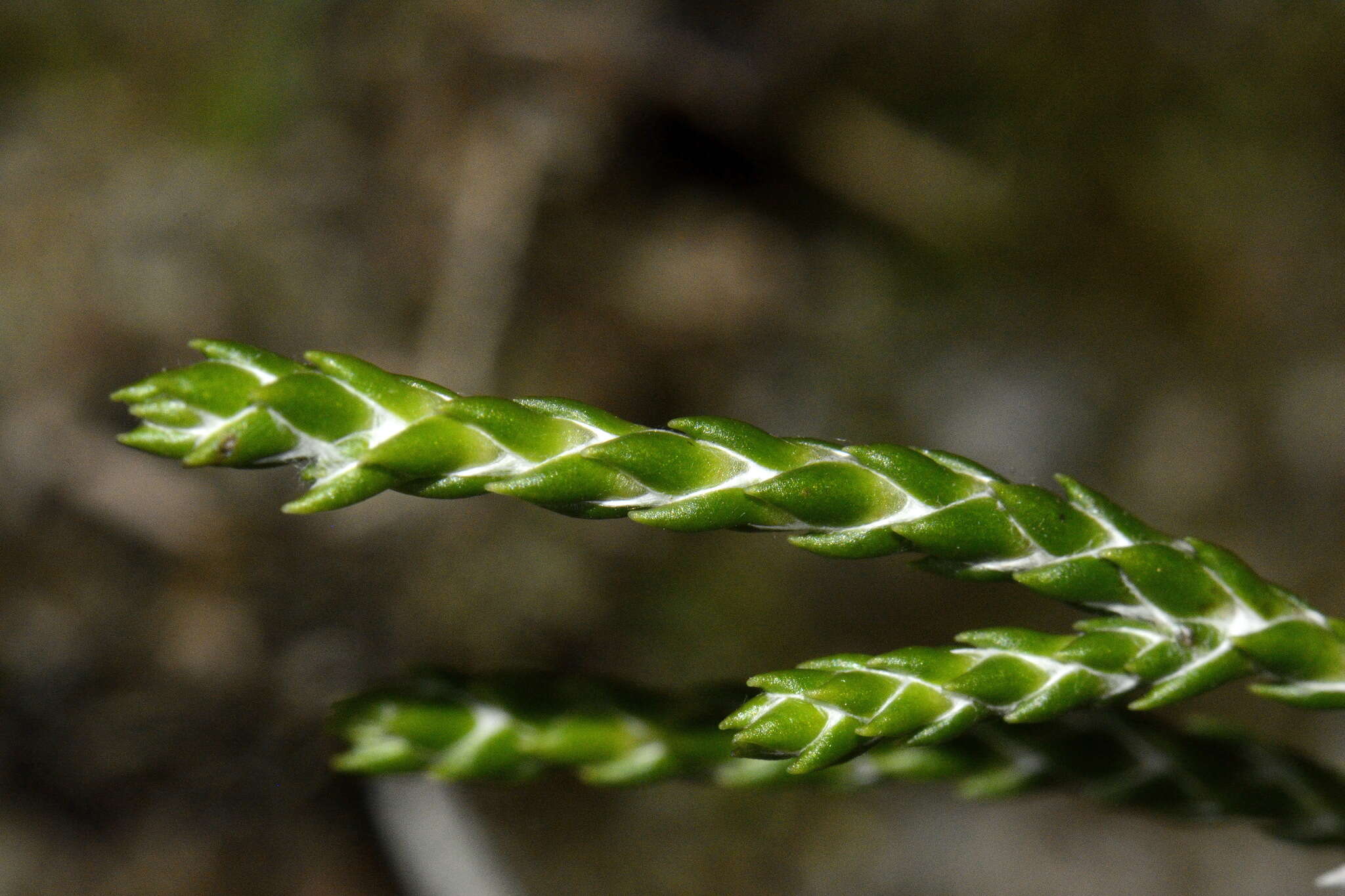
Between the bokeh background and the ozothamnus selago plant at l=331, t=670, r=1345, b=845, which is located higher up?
the bokeh background

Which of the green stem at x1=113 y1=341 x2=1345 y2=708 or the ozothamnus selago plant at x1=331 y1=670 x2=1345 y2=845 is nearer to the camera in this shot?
the green stem at x1=113 y1=341 x2=1345 y2=708

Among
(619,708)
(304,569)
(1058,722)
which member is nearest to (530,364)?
(304,569)

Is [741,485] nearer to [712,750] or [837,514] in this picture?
[837,514]

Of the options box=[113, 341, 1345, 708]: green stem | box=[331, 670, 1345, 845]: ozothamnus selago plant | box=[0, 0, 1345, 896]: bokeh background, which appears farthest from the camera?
box=[0, 0, 1345, 896]: bokeh background

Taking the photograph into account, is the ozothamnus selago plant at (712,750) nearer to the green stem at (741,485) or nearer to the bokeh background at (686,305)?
the green stem at (741,485)

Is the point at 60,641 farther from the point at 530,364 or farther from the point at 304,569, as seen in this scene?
the point at 530,364

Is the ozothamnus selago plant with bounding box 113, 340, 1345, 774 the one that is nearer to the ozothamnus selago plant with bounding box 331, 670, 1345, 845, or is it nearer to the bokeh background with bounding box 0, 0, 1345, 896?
the ozothamnus selago plant with bounding box 331, 670, 1345, 845

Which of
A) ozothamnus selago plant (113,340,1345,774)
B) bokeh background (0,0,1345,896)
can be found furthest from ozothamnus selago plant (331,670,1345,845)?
bokeh background (0,0,1345,896)
